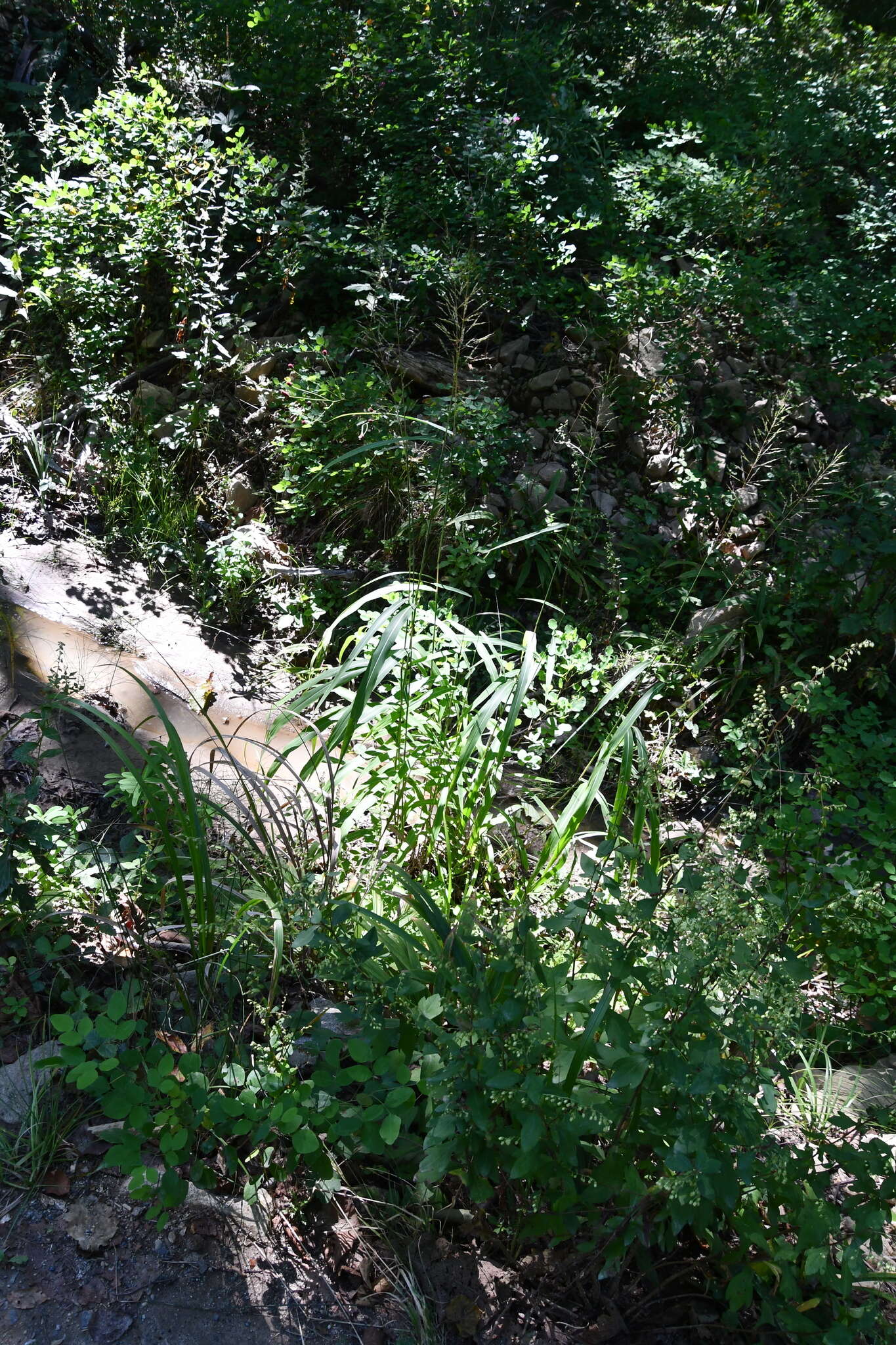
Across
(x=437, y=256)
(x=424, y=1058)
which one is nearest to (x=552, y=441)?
(x=437, y=256)

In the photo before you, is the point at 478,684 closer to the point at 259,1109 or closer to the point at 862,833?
the point at 862,833

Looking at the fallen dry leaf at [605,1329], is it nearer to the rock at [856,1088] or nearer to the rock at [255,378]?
the rock at [856,1088]

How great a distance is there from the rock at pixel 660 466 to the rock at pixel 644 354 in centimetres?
44

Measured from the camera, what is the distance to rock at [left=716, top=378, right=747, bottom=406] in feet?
15.0

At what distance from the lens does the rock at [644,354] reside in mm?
4520

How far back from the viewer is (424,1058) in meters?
1.75

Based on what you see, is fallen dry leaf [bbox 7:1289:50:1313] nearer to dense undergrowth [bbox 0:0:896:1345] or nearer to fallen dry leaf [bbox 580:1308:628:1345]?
dense undergrowth [bbox 0:0:896:1345]

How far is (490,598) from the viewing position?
4.13 meters

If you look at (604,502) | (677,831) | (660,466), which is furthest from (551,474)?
(677,831)

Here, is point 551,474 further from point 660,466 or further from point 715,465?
point 715,465

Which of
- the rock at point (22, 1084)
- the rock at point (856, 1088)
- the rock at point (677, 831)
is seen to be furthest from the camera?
the rock at point (677, 831)

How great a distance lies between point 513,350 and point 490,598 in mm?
1460

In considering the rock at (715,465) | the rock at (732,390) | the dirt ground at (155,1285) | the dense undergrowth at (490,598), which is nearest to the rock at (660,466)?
the dense undergrowth at (490,598)

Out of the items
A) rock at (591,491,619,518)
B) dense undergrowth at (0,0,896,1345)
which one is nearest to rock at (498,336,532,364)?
dense undergrowth at (0,0,896,1345)
